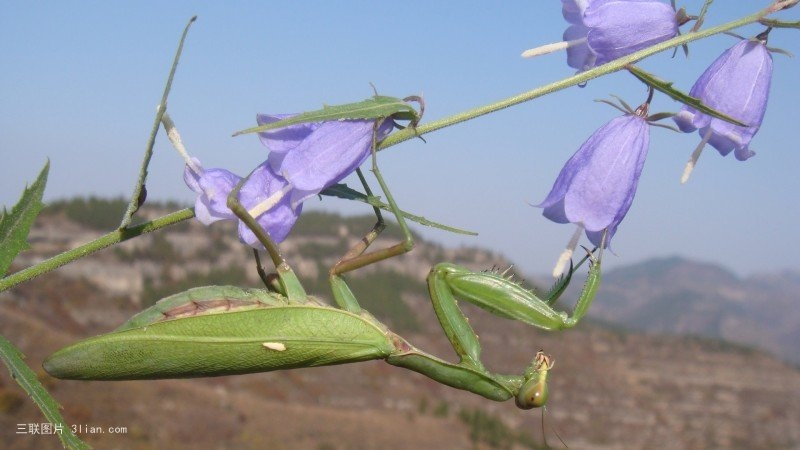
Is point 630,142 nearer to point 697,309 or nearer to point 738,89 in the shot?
point 738,89

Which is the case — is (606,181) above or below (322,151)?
below

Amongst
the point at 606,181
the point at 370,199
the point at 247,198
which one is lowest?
the point at 606,181

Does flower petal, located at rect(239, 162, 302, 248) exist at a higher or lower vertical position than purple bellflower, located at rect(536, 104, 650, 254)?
higher

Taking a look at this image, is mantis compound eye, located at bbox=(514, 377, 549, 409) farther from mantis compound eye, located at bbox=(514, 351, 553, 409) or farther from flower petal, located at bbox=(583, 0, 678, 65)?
flower petal, located at bbox=(583, 0, 678, 65)

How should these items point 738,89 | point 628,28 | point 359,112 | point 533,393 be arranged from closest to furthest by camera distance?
point 359,112 → point 628,28 → point 738,89 → point 533,393

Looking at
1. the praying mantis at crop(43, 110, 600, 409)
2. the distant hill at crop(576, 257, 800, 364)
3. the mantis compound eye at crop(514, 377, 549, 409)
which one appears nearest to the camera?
the praying mantis at crop(43, 110, 600, 409)

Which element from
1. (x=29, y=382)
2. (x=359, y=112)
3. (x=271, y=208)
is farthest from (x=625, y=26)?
(x=29, y=382)

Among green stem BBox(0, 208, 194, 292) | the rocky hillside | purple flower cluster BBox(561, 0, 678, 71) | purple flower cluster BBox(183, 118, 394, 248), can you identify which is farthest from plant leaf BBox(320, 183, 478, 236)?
the rocky hillside
